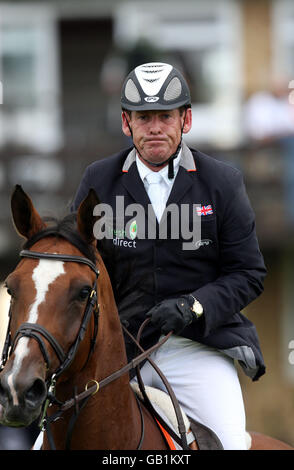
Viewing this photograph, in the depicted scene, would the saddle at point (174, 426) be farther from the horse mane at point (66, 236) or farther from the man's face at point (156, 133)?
the man's face at point (156, 133)

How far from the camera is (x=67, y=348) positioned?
4.00 meters

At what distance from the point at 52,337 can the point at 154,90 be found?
1687 millimetres

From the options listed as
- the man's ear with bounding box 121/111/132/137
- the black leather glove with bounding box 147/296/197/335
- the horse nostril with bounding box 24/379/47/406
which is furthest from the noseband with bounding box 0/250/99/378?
the man's ear with bounding box 121/111/132/137

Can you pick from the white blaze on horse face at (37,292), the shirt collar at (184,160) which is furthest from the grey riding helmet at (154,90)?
the white blaze on horse face at (37,292)

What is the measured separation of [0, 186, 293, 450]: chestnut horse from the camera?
3.79m

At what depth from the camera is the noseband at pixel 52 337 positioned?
12.6ft

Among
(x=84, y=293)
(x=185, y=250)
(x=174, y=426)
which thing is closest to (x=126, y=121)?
(x=185, y=250)

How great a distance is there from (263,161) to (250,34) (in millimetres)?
3785

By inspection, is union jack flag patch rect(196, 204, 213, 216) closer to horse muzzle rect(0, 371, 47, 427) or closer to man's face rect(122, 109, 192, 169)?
man's face rect(122, 109, 192, 169)

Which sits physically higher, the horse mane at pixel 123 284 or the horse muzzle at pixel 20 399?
the horse mane at pixel 123 284

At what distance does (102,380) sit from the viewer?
14.1 ft

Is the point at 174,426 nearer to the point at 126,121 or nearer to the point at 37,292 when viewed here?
the point at 37,292

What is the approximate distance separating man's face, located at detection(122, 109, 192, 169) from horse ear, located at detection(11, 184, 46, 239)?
0.91 m

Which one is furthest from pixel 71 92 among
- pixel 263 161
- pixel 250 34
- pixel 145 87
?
pixel 145 87
